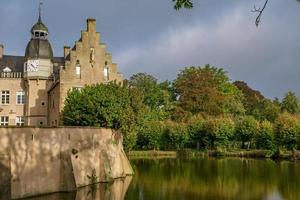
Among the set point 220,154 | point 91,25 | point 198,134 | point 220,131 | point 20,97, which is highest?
point 91,25

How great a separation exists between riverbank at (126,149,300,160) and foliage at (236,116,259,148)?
2.13 metres

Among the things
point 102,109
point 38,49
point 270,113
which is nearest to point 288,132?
point 270,113

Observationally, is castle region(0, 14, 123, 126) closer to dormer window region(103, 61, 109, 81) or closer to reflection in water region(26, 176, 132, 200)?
dormer window region(103, 61, 109, 81)

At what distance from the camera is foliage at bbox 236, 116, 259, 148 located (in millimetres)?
61469

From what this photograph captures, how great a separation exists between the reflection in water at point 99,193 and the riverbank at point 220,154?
2690 cm

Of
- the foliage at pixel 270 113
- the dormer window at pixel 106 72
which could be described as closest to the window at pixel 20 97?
the dormer window at pixel 106 72

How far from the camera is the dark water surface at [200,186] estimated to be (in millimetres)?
25016

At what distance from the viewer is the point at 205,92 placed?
7719 cm

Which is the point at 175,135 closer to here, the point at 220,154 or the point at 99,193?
the point at 220,154

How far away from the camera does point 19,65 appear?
52.8 meters

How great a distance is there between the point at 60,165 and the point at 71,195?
2.80 m

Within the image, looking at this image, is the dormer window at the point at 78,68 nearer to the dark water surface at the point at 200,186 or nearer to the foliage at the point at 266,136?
the dark water surface at the point at 200,186

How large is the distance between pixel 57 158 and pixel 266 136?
37.7 meters

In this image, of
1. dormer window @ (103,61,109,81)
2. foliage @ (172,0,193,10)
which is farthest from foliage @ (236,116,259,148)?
foliage @ (172,0,193,10)
